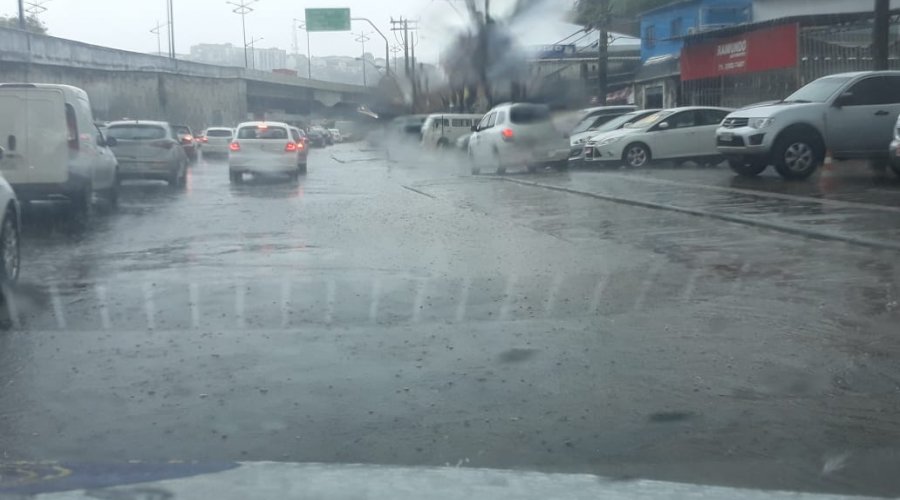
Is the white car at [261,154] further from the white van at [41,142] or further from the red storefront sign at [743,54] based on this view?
the red storefront sign at [743,54]

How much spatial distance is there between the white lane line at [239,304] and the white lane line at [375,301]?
38.0 inches

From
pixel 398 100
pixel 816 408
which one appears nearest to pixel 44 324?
pixel 816 408

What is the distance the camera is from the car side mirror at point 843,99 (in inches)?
720

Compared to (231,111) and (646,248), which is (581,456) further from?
(231,111)

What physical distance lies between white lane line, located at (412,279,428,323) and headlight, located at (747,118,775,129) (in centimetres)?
1016

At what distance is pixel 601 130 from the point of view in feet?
87.0

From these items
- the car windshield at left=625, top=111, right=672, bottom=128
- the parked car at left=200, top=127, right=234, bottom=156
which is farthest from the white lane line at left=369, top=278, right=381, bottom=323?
the parked car at left=200, top=127, right=234, bottom=156

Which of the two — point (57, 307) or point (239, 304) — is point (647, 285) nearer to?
point (239, 304)

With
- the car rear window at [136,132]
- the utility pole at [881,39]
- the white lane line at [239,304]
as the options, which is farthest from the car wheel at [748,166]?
the car rear window at [136,132]

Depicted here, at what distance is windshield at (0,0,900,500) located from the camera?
5.04 meters

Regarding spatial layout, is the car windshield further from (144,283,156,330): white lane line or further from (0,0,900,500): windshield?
(144,283,156,330): white lane line

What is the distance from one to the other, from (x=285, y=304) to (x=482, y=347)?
225 cm

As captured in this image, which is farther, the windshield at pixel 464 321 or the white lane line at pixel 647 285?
the white lane line at pixel 647 285

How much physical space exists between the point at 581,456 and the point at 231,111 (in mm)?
65111
